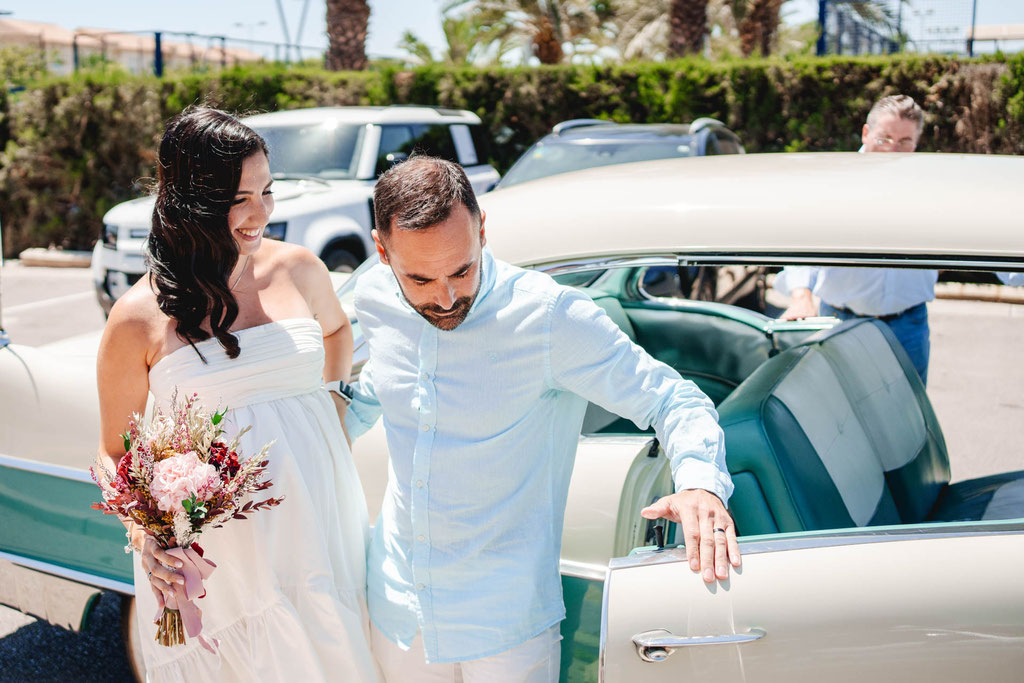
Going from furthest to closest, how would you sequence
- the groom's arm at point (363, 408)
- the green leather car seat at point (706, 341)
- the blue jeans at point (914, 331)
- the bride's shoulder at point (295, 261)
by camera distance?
the blue jeans at point (914, 331), the green leather car seat at point (706, 341), the bride's shoulder at point (295, 261), the groom's arm at point (363, 408)

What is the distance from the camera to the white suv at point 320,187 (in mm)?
8047

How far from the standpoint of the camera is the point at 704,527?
160 cm

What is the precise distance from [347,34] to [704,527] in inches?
628

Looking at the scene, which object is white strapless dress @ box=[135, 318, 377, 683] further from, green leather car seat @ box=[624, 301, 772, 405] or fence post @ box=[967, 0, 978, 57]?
fence post @ box=[967, 0, 978, 57]

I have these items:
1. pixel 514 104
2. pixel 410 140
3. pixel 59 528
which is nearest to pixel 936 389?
pixel 410 140

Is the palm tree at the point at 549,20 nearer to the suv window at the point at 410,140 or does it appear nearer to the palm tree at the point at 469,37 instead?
the palm tree at the point at 469,37

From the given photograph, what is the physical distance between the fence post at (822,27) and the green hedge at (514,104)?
1.53 metres

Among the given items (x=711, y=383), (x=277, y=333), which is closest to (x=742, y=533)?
(x=277, y=333)

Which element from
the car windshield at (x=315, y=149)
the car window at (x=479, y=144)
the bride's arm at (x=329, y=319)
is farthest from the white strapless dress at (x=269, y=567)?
the car window at (x=479, y=144)

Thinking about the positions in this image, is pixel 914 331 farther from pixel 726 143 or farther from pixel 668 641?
pixel 726 143

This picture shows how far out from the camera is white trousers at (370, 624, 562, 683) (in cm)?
177

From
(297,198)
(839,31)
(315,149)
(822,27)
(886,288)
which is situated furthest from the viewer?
(839,31)

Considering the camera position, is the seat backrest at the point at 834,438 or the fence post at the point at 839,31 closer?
the seat backrest at the point at 834,438

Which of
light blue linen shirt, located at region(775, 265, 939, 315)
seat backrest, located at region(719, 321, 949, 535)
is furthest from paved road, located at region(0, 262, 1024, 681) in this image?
light blue linen shirt, located at region(775, 265, 939, 315)
